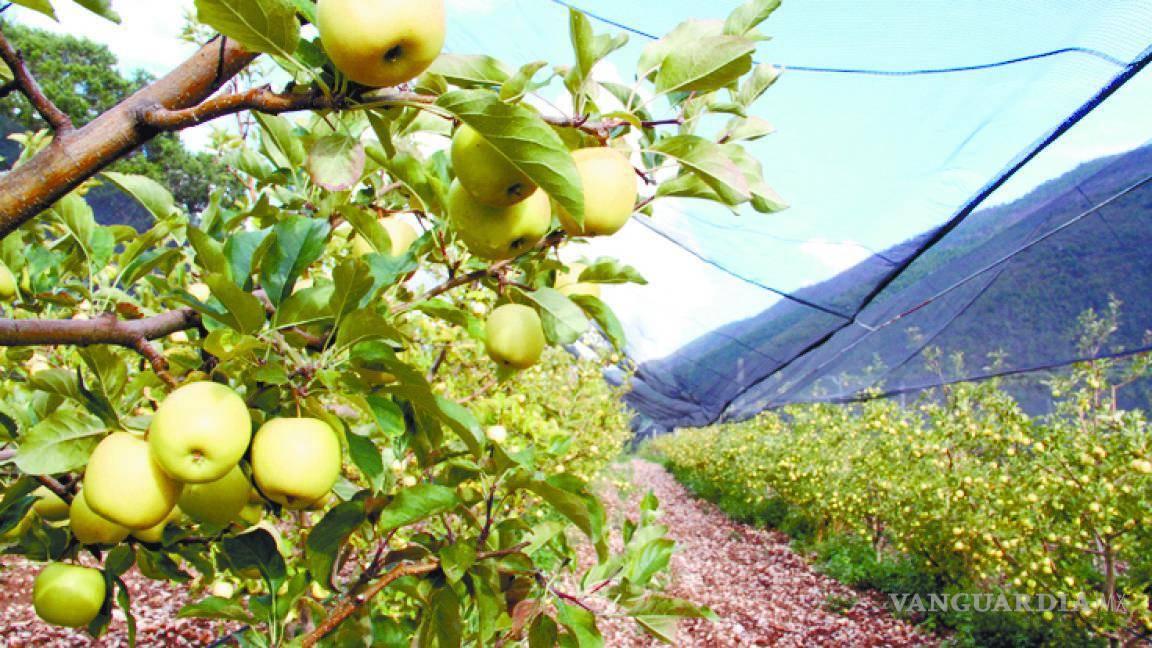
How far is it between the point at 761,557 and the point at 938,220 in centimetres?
441

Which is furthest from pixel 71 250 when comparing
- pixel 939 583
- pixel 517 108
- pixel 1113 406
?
pixel 939 583

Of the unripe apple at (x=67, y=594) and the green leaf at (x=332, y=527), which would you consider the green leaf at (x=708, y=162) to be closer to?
the green leaf at (x=332, y=527)

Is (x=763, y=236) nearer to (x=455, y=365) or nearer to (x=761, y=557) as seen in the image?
(x=455, y=365)

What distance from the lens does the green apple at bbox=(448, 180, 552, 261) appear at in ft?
2.09

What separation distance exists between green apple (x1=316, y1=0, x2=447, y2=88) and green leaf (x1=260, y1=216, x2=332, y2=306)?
300 millimetres

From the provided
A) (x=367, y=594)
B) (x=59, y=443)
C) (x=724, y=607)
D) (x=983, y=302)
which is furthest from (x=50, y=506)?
(x=724, y=607)

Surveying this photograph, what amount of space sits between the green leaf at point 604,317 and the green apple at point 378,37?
41 cm

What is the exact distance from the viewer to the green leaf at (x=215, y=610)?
Answer: 35.8 inches

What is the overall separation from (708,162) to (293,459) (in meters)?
0.51

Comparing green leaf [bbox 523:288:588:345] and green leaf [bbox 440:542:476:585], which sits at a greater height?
green leaf [bbox 523:288:588:345]

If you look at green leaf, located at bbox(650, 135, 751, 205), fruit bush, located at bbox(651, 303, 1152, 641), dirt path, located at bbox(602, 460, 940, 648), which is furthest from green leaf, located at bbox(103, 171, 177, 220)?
fruit bush, located at bbox(651, 303, 1152, 641)

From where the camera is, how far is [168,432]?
594 mm

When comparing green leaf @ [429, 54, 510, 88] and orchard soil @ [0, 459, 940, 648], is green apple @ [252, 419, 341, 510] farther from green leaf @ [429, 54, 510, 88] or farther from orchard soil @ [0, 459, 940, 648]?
orchard soil @ [0, 459, 940, 648]

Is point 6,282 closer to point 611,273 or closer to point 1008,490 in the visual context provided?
point 611,273
